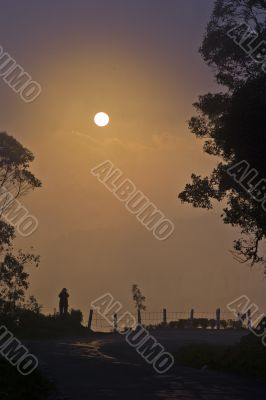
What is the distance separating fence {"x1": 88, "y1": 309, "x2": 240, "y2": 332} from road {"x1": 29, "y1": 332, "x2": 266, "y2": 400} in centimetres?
2513

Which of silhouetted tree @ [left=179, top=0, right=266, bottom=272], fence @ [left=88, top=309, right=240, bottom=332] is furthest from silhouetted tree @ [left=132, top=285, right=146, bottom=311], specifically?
silhouetted tree @ [left=179, top=0, right=266, bottom=272]

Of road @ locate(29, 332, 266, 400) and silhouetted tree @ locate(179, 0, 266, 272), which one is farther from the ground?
silhouetted tree @ locate(179, 0, 266, 272)

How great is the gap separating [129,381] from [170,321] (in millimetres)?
40702

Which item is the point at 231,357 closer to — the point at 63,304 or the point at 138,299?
the point at 63,304

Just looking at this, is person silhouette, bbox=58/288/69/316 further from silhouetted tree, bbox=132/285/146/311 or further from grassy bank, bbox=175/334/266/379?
silhouetted tree, bbox=132/285/146/311

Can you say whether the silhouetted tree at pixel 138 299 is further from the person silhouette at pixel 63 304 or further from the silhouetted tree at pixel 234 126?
the silhouetted tree at pixel 234 126

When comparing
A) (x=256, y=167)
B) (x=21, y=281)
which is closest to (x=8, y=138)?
(x=21, y=281)

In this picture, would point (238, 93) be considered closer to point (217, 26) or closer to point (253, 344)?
point (217, 26)

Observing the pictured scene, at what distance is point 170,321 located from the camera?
191 ft

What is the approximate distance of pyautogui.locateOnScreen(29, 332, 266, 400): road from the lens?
1568cm

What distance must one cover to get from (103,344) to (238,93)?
13.0 metres

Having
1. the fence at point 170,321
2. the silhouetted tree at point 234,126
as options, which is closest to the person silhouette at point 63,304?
the fence at point 170,321

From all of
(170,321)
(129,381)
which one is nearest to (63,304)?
(170,321)

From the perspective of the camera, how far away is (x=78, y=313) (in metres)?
46.9
